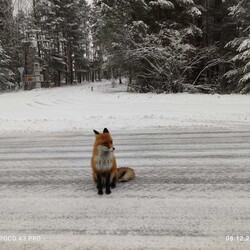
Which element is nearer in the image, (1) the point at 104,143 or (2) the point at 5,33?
(1) the point at 104,143

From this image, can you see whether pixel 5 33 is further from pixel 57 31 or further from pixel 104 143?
pixel 104 143

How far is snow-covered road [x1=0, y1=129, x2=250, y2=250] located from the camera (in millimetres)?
3840

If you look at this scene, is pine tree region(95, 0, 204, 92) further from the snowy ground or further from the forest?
the snowy ground

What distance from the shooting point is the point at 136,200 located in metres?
4.85

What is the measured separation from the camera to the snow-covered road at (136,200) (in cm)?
384

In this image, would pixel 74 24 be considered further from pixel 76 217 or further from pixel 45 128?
pixel 76 217

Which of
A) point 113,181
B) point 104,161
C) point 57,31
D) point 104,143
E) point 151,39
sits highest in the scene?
point 57,31

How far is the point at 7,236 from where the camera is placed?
13.1 feet

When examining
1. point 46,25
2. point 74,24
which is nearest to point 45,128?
point 46,25

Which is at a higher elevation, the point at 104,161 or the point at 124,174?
the point at 104,161

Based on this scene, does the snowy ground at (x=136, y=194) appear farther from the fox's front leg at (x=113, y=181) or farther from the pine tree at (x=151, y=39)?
the pine tree at (x=151, y=39)

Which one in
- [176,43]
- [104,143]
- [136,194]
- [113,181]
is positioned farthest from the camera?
[176,43]

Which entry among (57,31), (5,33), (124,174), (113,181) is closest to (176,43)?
(124,174)

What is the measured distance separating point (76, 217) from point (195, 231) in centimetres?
150
